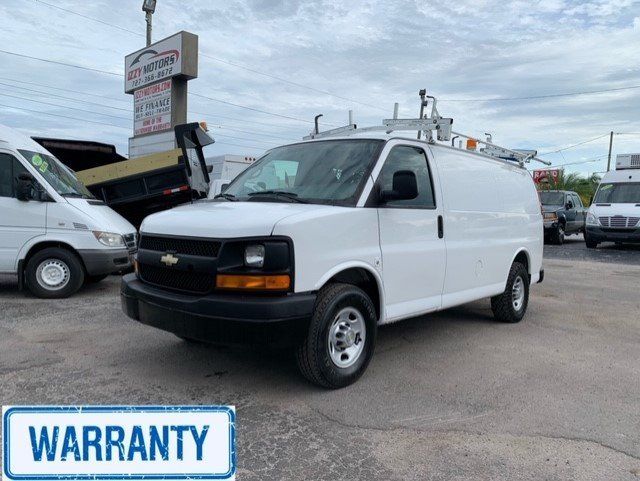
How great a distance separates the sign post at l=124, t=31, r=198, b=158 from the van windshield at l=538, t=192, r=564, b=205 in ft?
42.0

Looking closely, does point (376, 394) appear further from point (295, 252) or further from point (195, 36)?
point (195, 36)

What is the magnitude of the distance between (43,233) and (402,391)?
5596mm

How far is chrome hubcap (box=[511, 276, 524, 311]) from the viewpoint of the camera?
655 cm

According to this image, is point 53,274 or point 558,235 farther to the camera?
point 558,235

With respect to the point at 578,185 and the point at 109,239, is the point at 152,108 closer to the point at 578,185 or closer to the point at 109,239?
the point at 109,239

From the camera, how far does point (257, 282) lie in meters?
3.62

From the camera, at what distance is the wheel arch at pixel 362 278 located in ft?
12.9

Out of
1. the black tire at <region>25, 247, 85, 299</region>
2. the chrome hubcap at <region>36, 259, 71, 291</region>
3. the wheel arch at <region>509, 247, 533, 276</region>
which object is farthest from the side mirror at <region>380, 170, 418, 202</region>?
the chrome hubcap at <region>36, 259, 71, 291</region>

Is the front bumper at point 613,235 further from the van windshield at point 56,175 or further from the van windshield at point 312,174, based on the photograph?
the van windshield at point 56,175

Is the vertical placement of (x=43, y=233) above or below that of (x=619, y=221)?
below

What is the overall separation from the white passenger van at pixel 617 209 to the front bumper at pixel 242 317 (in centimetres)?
1529

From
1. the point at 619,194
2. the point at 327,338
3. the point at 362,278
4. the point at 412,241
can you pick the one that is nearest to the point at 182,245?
the point at 327,338

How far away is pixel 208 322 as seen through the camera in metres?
3.64

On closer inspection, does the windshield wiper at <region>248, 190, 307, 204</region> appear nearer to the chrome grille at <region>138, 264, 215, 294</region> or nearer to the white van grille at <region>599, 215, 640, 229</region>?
the chrome grille at <region>138, 264, 215, 294</region>
